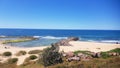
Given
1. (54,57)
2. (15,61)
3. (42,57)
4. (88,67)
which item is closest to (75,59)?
(54,57)

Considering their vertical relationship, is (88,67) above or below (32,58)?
above

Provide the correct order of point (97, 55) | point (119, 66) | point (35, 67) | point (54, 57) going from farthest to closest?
point (97, 55) → point (54, 57) → point (35, 67) → point (119, 66)

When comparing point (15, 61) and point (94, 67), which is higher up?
point (94, 67)

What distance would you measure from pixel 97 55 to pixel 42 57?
813 centimetres

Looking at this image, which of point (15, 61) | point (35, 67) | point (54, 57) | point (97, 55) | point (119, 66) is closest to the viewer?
point (119, 66)

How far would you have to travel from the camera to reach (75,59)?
2184 cm

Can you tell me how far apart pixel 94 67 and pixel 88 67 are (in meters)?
0.50

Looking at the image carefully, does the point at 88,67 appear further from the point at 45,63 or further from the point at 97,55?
the point at 97,55

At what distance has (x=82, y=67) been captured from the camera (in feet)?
46.2

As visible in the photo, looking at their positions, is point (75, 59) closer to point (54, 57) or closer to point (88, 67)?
point (54, 57)

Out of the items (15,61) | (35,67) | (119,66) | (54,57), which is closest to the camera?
(119,66)

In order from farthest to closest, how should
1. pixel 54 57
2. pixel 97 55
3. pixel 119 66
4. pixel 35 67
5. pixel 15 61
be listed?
1. pixel 15 61
2. pixel 97 55
3. pixel 54 57
4. pixel 35 67
5. pixel 119 66

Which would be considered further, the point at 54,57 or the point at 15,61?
the point at 15,61

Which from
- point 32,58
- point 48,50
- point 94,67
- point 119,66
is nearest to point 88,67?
point 94,67
